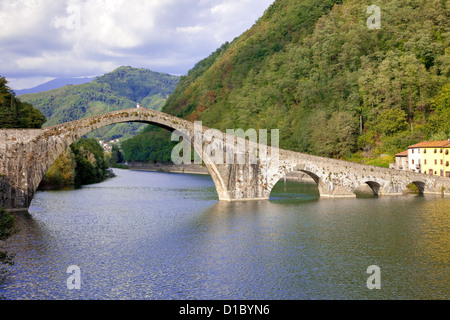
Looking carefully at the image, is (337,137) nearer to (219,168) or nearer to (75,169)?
(219,168)

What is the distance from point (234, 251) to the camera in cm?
2434

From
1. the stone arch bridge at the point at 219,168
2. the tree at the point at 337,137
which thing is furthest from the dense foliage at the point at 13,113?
the tree at the point at 337,137

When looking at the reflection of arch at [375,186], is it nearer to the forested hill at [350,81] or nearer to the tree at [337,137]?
the forested hill at [350,81]

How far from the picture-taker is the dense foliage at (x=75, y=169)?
2307 inches

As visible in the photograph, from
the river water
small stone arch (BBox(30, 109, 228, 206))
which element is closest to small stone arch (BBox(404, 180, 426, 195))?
the river water

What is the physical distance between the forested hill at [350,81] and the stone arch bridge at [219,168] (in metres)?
15.3

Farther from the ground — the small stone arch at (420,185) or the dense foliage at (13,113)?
the dense foliage at (13,113)

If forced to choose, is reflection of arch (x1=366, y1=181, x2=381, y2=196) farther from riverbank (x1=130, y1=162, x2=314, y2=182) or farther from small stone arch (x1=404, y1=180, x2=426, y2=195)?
riverbank (x1=130, y1=162, x2=314, y2=182)

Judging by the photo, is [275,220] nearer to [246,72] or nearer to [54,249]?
[54,249]

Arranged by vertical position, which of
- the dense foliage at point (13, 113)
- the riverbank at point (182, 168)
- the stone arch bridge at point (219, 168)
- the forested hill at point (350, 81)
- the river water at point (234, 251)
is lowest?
the river water at point (234, 251)

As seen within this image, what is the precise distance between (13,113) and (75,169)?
64.5 ft

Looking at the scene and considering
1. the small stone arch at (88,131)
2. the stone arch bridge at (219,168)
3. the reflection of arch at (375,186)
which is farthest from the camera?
the reflection of arch at (375,186)

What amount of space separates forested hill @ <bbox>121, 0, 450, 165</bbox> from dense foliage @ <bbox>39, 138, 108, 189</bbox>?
31198mm
